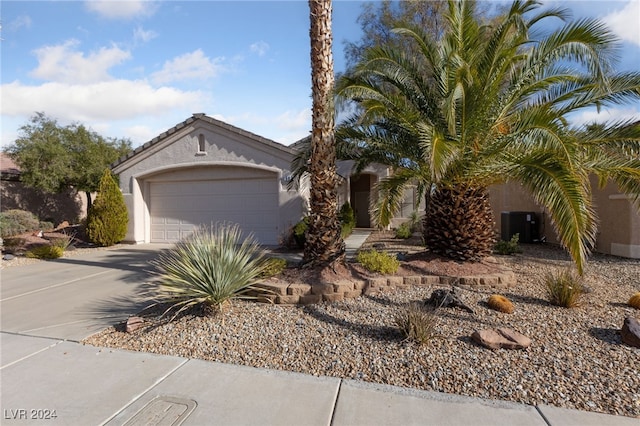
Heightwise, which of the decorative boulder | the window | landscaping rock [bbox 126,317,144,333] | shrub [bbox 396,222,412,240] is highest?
the window

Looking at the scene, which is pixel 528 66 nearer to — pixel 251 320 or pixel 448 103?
pixel 448 103

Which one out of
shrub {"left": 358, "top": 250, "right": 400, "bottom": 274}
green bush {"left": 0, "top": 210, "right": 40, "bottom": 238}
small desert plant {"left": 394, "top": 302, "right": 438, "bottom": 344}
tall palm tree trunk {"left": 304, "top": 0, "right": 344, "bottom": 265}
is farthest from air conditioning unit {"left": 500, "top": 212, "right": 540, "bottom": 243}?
green bush {"left": 0, "top": 210, "right": 40, "bottom": 238}

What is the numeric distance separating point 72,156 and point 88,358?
16.0 meters

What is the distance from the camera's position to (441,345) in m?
4.18

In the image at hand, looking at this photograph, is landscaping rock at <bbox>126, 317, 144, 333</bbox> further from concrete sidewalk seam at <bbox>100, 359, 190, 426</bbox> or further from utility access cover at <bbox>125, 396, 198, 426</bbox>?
utility access cover at <bbox>125, 396, 198, 426</bbox>

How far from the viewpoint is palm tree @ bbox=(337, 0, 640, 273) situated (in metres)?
5.76

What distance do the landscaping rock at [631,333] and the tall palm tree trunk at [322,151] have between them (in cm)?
410

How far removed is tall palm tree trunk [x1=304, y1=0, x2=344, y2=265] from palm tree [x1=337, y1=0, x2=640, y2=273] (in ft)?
1.55

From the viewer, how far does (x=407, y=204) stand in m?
16.8

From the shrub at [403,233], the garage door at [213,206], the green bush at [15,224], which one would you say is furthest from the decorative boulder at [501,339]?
the green bush at [15,224]

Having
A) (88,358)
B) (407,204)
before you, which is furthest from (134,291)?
(407,204)

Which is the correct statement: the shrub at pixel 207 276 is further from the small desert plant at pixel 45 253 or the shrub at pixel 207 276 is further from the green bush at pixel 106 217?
the green bush at pixel 106 217

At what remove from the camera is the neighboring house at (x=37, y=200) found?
1780cm

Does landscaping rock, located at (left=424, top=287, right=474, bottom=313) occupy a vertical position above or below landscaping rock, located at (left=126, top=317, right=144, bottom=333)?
above
